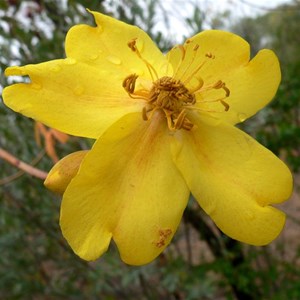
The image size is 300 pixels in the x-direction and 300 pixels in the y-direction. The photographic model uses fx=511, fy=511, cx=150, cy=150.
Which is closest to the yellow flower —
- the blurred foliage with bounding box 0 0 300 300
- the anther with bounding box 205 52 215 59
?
the anther with bounding box 205 52 215 59

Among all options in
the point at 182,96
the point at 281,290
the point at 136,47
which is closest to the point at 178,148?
the point at 182,96

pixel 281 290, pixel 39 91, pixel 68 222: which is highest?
pixel 39 91

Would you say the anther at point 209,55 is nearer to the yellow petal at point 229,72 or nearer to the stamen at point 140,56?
the yellow petal at point 229,72

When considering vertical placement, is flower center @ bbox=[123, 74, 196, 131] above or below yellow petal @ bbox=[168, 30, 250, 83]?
below

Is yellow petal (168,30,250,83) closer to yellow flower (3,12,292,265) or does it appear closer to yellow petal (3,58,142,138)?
yellow flower (3,12,292,265)

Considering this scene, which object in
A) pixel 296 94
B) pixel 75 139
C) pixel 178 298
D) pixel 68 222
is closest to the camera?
pixel 68 222

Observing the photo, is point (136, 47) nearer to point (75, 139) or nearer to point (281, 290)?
point (75, 139)

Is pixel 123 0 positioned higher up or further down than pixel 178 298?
higher up
